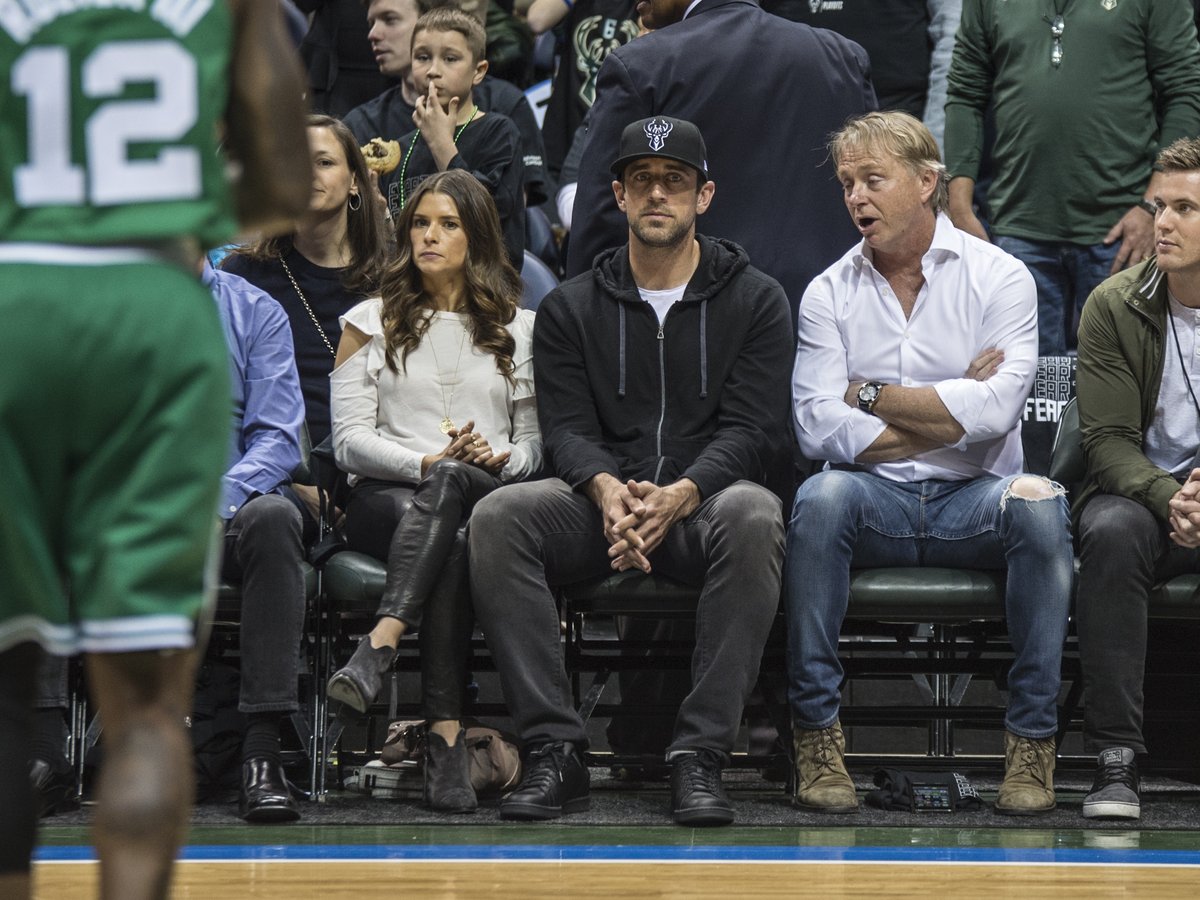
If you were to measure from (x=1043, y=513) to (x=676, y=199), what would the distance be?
129 centimetres

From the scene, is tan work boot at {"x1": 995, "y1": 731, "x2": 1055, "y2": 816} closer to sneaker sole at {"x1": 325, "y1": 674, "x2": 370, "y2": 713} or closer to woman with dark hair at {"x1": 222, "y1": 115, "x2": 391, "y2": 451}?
sneaker sole at {"x1": 325, "y1": 674, "x2": 370, "y2": 713}

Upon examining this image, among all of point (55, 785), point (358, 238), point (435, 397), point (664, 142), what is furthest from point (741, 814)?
point (358, 238)

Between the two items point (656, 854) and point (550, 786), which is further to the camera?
point (550, 786)

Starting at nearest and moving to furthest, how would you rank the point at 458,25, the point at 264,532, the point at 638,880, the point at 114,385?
1. the point at 114,385
2. the point at 638,880
3. the point at 264,532
4. the point at 458,25

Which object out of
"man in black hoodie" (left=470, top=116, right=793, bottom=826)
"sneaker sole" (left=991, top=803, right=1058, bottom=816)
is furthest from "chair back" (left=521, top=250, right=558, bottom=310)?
"sneaker sole" (left=991, top=803, right=1058, bottom=816)

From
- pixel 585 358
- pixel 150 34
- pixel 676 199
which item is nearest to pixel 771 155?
pixel 676 199

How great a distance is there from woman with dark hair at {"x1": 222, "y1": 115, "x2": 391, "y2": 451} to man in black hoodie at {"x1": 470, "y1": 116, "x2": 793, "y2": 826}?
84 centimetres

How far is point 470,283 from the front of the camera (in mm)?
4797

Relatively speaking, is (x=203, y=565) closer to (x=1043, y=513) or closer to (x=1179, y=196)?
(x=1043, y=513)

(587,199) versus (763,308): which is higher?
(587,199)

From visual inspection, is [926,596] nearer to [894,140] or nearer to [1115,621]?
[1115,621]

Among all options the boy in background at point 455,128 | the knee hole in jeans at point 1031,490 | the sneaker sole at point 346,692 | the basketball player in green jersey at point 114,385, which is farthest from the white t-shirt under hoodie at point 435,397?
the basketball player in green jersey at point 114,385

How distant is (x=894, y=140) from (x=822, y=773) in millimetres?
1742

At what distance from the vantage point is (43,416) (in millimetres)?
1615
